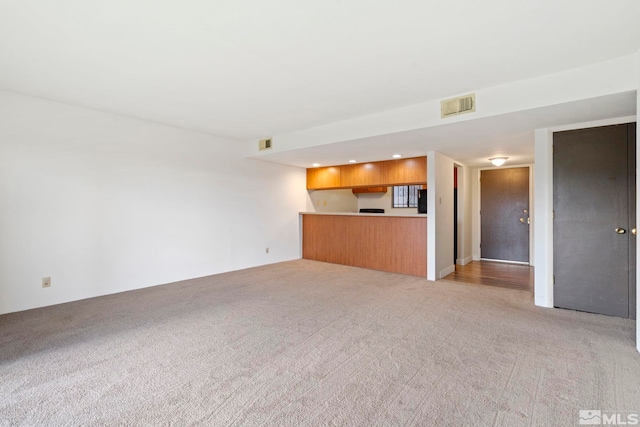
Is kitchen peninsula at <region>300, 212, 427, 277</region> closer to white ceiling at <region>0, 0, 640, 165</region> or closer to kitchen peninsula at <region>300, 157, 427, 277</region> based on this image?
kitchen peninsula at <region>300, 157, 427, 277</region>

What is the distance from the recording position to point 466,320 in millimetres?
3027

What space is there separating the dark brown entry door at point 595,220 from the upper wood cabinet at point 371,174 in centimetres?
209

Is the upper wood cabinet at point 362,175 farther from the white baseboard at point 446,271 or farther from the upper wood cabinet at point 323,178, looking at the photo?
the white baseboard at point 446,271

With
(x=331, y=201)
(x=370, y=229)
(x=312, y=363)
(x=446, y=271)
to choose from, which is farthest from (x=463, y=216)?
(x=312, y=363)

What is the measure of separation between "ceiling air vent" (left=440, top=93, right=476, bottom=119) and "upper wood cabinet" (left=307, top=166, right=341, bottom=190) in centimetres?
333

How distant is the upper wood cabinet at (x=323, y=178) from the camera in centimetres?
648

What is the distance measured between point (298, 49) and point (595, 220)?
3.48m

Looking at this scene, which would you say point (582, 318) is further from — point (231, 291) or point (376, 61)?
point (231, 291)

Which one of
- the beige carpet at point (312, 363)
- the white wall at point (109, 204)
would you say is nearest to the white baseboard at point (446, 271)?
the beige carpet at point (312, 363)

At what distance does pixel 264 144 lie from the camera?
511cm

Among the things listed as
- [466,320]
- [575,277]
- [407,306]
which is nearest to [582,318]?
[575,277]

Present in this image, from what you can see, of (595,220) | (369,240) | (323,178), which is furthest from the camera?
(323,178)

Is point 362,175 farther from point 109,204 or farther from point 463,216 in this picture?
point 109,204

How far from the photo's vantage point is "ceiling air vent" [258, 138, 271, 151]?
5052 millimetres
